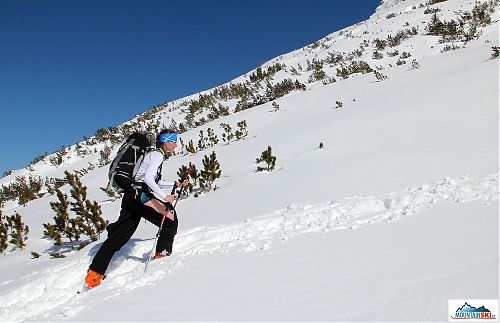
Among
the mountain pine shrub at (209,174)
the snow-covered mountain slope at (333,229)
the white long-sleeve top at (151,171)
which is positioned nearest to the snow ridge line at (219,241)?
the snow-covered mountain slope at (333,229)

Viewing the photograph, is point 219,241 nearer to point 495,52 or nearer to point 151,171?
point 151,171

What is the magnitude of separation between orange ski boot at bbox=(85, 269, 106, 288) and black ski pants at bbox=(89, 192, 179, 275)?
4cm

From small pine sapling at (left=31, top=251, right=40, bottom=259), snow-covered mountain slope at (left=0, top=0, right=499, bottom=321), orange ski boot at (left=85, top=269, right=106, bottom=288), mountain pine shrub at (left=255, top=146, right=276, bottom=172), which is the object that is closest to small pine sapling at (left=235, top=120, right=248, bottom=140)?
snow-covered mountain slope at (left=0, top=0, right=499, bottom=321)

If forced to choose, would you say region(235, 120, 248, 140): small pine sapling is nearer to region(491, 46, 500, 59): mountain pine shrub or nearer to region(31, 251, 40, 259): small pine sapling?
region(31, 251, 40, 259): small pine sapling

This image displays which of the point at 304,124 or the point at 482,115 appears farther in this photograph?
the point at 304,124

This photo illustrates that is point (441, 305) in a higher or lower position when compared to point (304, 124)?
lower

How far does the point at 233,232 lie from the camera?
17.9 ft

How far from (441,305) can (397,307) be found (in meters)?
0.23

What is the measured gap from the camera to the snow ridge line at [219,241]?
160 inches

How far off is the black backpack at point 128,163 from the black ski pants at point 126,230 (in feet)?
0.63

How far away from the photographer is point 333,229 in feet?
14.1

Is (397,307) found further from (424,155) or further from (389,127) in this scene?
(389,127)

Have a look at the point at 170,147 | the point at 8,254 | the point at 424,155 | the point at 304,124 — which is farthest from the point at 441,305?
the point at 304,124

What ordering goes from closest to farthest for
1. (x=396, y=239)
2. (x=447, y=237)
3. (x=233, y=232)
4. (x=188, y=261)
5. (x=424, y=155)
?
(x=447, y=237), (x=396, y=239), (x=188, y=261), (x=233, y=232), (x=424, y=155)
